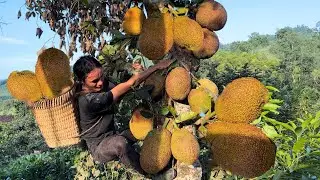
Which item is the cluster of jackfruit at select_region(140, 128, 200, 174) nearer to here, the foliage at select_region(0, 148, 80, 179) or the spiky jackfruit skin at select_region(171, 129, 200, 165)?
the spiky jackfruit skin at select_region(171, 129, 200, 165)

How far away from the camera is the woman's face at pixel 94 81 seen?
1954 millimetres

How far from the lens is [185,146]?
1.52 meters

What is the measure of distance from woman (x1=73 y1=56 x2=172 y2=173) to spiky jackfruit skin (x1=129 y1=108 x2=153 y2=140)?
5.4 inches

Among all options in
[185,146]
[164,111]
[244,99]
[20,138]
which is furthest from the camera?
[20,138]

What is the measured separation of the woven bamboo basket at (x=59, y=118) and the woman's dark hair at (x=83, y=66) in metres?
0.16

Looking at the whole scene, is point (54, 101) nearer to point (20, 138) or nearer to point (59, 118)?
point (59, 118)

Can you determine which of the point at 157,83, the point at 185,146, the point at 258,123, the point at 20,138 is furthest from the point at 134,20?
the point at 20,138

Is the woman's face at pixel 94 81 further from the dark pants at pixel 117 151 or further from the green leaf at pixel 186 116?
the green leaf at pixel 186 116

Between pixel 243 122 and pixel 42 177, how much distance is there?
5548 millimetres

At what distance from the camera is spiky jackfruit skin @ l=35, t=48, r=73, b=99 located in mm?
1611

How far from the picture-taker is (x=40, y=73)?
165 centimetres

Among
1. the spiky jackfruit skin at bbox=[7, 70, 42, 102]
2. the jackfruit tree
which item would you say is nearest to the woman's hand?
the jackfruit tree

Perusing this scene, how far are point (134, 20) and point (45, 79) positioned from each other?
0.46m

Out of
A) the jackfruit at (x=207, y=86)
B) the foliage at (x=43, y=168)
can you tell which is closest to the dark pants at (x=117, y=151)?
the jackfruit at (x=207, y=86)
